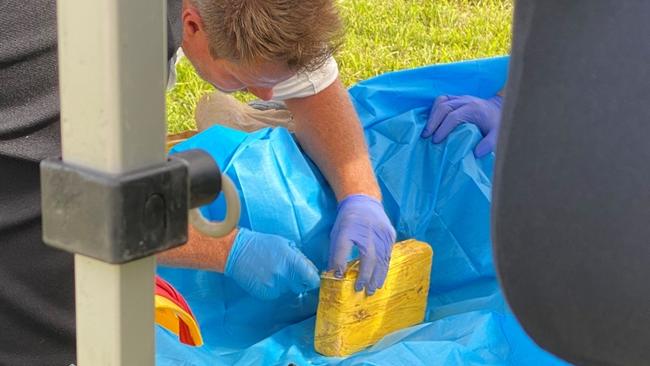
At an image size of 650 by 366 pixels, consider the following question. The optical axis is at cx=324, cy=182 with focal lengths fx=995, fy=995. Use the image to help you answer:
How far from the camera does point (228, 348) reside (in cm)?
180

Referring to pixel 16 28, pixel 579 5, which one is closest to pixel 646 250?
pixel 579 5

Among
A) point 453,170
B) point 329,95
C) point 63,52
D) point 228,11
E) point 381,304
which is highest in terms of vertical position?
point 63,52

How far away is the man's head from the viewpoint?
164 centimetres

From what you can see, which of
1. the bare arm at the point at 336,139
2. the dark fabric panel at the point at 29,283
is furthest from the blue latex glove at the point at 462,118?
the dark fabric panel at the point at 29,283

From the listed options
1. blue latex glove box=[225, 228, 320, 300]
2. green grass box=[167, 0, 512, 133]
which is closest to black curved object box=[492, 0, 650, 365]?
blue latex glove box=[225, 228, 320, 300]

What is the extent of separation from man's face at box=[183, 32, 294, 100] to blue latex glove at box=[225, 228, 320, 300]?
0.27 metres

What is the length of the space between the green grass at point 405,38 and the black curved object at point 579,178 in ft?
7.18

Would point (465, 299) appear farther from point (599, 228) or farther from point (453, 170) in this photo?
point (599, 228)

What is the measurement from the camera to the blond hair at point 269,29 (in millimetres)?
1634

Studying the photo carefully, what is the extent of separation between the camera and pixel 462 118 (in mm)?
2027

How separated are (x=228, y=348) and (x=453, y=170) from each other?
0.57 meters

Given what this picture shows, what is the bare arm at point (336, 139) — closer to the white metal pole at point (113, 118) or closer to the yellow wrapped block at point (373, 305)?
A: the yellow wrapped block at point (373, 305)

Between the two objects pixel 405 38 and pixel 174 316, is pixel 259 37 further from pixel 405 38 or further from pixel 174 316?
pixel 405 38

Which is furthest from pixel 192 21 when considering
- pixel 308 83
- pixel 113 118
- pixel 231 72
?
pixel 113 118
